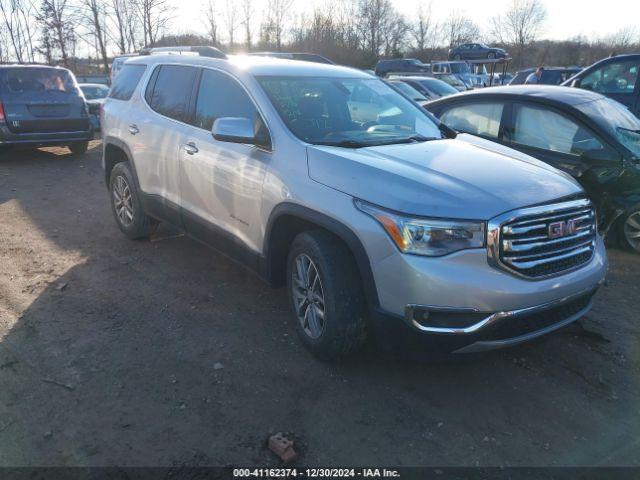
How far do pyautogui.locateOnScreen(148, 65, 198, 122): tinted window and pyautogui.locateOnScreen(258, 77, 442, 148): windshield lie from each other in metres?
0.99

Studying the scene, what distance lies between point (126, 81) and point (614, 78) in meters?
8.05

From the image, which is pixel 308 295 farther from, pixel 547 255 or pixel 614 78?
pixel 614 78

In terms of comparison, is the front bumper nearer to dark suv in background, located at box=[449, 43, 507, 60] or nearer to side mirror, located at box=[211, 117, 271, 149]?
side mirror, located at box=[211, 117, 271, 149]

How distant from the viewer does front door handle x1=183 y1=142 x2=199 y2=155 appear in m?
4.30

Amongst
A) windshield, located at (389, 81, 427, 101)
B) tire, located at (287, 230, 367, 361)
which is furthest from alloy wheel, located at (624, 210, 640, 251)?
windshield, located at (389, 81, 427, 101)

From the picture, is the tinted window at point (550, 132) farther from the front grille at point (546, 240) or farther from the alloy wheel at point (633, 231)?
the front grille at point (546, 240)

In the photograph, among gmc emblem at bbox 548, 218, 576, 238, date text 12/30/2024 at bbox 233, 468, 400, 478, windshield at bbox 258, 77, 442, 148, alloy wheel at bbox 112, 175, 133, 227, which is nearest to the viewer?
date text 12/30/2024 at bbox 233, 468, 400, 478

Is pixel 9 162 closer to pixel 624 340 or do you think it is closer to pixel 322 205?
pixel 322 205

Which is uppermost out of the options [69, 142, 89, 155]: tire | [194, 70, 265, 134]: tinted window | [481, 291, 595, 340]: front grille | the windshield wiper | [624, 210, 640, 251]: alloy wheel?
[194, 70, 265, 134]: tinted window

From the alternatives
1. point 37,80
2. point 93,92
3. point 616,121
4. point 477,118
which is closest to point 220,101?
point 477,118

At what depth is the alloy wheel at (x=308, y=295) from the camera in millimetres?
3332

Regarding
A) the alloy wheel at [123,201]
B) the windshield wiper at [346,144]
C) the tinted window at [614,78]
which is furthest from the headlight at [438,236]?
the tinted window at [614,78]

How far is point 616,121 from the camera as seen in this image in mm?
5535

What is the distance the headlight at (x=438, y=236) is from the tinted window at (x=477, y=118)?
11.7 feet
